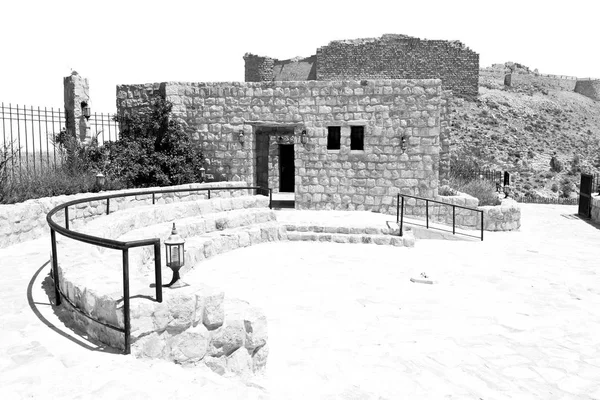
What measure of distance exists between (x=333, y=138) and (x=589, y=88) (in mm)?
49273

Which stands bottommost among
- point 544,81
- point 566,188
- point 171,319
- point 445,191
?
point 566,188

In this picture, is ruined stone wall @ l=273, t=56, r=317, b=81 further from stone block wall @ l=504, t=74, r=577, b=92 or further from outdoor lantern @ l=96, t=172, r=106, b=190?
outdoor lantern @ l=96, t=172, r=106, b=190

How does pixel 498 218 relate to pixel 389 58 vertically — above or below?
below

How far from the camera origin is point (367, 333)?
5.79 metres

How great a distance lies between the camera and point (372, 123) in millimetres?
14102

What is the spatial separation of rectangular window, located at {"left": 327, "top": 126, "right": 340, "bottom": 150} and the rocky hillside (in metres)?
19.3

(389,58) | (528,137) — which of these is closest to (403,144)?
(389,58)

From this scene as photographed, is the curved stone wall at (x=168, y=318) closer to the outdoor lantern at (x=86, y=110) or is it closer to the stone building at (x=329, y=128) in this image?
the outdoor lantern at (x=86, y=110)

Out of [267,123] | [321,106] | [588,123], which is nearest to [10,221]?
[267,123]

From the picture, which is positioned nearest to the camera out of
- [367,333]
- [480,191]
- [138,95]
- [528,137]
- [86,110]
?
[367,333]

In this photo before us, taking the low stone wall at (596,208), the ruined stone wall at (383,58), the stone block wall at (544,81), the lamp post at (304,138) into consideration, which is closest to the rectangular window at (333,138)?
the lamp post at (304,138)

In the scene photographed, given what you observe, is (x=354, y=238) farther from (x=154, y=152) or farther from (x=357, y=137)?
(x=154, y=152)

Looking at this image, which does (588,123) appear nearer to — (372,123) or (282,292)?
(372,123)

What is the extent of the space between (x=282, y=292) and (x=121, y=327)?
11.8ft
